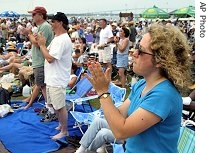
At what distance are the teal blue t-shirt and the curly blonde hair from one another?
0.17 feet

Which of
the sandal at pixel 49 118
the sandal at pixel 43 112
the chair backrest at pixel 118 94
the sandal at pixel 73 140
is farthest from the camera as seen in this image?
the sandal at pixel 43 112

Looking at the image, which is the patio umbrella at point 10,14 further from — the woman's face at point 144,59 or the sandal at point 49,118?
the woman's face at point 144,59

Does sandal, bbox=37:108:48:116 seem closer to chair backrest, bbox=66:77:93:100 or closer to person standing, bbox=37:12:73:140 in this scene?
chair backrest, bbox=66:77:93:100

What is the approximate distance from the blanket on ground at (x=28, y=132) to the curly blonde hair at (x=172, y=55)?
322 centimetres

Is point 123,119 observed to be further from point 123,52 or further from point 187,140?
point 123,52

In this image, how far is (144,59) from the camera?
175cm

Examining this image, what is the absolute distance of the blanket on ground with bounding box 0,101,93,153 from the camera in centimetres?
469

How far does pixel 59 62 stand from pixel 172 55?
3020 millimetres

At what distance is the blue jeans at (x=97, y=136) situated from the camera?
153 inches

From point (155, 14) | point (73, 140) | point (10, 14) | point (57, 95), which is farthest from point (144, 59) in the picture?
point (10, 14)

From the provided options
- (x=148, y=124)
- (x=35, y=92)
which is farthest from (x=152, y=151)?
(x=35, y=92)

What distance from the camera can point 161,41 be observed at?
1.72 metres

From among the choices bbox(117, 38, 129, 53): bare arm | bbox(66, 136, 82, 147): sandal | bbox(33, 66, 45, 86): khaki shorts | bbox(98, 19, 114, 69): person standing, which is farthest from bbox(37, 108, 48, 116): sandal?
bbox(98, 19, 114, 69): person standing

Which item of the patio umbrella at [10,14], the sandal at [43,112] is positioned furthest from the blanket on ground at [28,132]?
the patio umbrella at [10,14]
